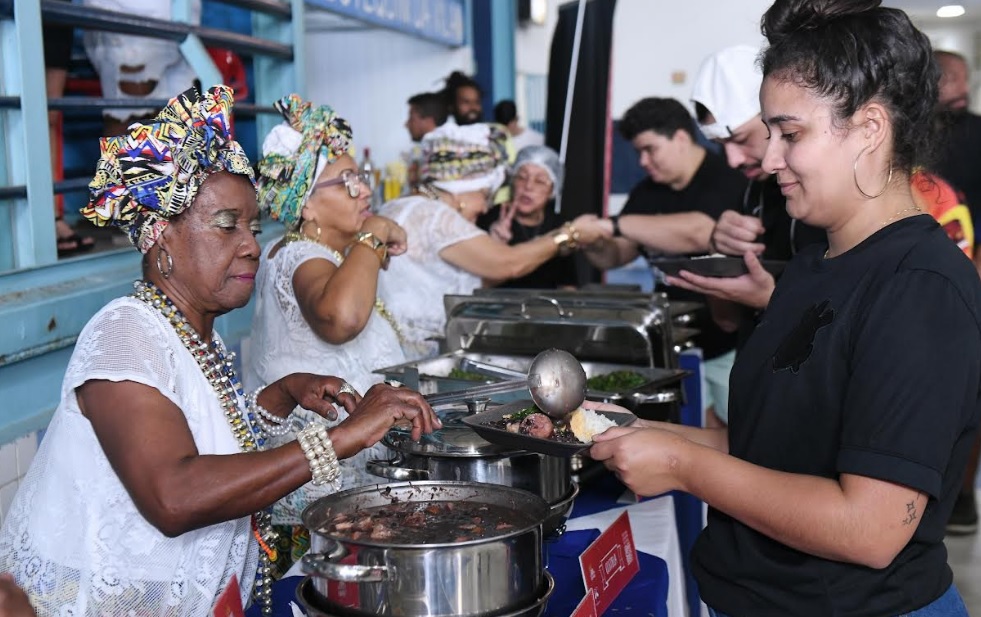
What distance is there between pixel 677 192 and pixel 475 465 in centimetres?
271

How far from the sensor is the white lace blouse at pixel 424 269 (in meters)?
3.30

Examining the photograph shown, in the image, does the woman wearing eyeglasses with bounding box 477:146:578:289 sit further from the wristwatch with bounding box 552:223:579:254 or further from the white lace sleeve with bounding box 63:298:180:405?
the white lace sleeve with bounding box 63:298:180:405

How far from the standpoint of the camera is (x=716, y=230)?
2799mm

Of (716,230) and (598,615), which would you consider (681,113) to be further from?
(598,615)

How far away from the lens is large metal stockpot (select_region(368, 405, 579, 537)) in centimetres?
161

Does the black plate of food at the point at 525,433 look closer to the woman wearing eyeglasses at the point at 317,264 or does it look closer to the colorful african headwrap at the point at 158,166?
the colorful african headwrap at the point at 158,166

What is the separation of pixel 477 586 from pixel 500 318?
1.64m

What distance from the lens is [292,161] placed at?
2.55 m

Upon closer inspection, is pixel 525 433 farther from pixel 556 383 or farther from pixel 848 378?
pixel 848 378

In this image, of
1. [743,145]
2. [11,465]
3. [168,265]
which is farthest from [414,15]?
[168,265]

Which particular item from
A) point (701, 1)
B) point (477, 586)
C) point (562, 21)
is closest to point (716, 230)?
point (477, 586)

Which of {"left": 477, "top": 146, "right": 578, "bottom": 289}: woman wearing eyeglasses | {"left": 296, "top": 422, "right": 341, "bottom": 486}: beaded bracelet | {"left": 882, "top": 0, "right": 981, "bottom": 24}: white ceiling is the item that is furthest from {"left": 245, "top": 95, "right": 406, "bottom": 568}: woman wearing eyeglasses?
{"left": 882, "top": 0, "right": 981, "bottom": 24}: white ceiling

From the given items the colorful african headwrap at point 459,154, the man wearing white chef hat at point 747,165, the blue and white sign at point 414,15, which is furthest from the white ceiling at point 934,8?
the man wearing white chef hat at point 747,165

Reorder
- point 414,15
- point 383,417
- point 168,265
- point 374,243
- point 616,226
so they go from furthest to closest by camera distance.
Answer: point 414,15 → point 616,226 → point 374,243 → point 168,265 → point 383,417
